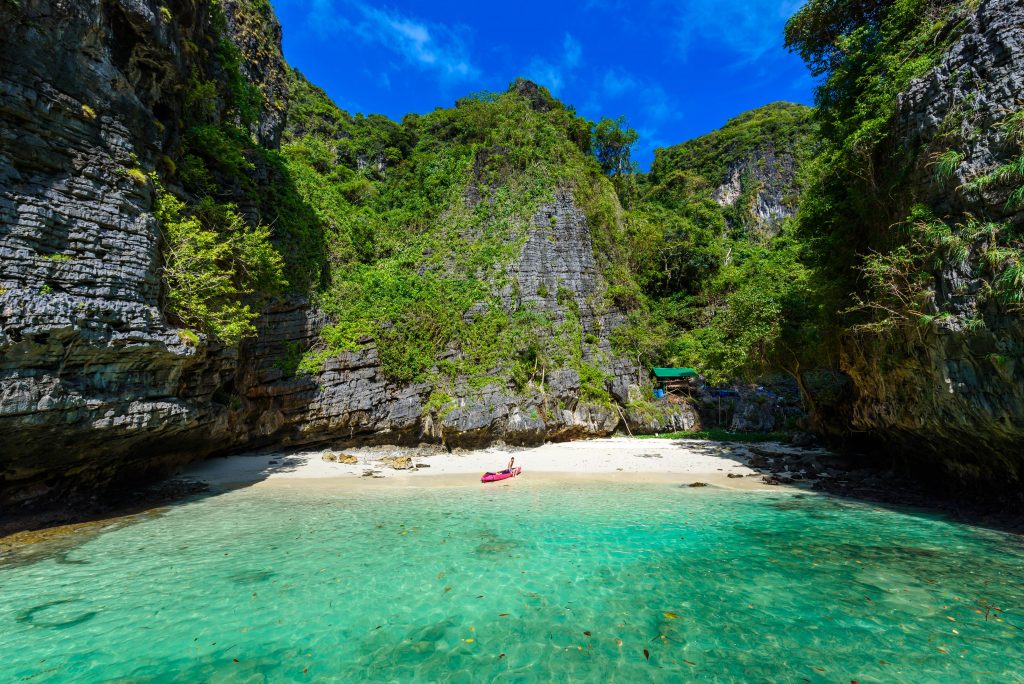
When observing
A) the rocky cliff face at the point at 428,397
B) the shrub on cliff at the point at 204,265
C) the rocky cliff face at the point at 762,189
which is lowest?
the rocky cliff face at the point at 428,397

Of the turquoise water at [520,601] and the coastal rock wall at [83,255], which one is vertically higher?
the coastal rock wall at [83,255]

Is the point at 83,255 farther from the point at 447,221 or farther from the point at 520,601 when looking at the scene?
the point at 447,221

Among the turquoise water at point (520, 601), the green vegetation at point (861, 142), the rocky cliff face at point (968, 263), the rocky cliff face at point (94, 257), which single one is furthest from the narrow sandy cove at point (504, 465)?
the green vegetation at point (861, 142)

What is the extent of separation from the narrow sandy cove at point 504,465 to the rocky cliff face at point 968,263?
5638mm

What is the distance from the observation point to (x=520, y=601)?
6508 millimetres

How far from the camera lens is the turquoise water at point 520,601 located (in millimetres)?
4906

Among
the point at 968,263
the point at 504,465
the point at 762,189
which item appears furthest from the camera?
the point at 762,189

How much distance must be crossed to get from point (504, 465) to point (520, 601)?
12059mm

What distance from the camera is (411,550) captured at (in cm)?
865

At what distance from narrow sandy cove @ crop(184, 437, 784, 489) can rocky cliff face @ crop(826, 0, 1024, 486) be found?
5638 millimetres

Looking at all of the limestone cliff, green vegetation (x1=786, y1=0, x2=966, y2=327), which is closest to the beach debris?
green vegetation (x1=786, y1=0, x2=966, y2=327)

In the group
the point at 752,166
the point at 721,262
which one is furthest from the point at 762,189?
the point at 721,262

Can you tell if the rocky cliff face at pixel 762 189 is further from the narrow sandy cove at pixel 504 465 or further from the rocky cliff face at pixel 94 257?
the rocky cliff face at pixel 94 257

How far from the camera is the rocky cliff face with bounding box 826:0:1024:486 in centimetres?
839
